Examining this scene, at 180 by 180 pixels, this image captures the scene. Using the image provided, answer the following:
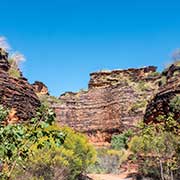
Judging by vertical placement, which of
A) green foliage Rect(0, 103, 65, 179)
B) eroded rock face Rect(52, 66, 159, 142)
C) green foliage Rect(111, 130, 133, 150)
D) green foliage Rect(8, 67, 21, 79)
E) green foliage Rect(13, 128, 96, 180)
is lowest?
green foliage Rect(0, 103, 65, 179)

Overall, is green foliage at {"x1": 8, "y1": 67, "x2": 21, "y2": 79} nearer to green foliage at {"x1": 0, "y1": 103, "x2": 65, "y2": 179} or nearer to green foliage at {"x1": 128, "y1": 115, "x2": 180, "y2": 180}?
green foliage at {"x1": 128, "y1": 115, "x2": 180, "y2": 180}

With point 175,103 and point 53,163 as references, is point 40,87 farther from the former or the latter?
point 53,163

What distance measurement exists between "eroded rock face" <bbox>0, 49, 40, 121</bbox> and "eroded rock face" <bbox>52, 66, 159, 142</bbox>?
62.0ft

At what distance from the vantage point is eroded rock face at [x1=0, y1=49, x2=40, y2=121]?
2194 centimetres

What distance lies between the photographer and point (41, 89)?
5803 centimetres

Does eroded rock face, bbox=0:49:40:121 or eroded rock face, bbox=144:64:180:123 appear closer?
eroded rock face, bbox=0:49:40:121

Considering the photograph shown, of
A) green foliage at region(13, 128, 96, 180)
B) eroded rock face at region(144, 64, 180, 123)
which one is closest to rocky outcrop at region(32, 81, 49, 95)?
eroded rock face at region(144, 64, 180, 123)

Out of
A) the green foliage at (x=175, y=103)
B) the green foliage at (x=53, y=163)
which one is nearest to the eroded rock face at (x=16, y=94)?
the green foliage at (x=53, y=163)

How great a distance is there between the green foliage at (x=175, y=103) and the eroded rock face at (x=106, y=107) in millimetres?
15553

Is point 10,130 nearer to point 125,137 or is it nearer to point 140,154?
point 140,154

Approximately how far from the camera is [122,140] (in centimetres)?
3844

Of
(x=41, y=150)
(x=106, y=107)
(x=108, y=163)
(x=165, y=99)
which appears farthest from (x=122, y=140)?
(x=41, y=150)

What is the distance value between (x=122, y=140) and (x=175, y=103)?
591 inches

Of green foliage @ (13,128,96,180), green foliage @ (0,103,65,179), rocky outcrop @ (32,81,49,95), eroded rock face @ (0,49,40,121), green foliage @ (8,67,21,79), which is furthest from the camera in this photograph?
rocky outcrop @ (32,81,49,95)
